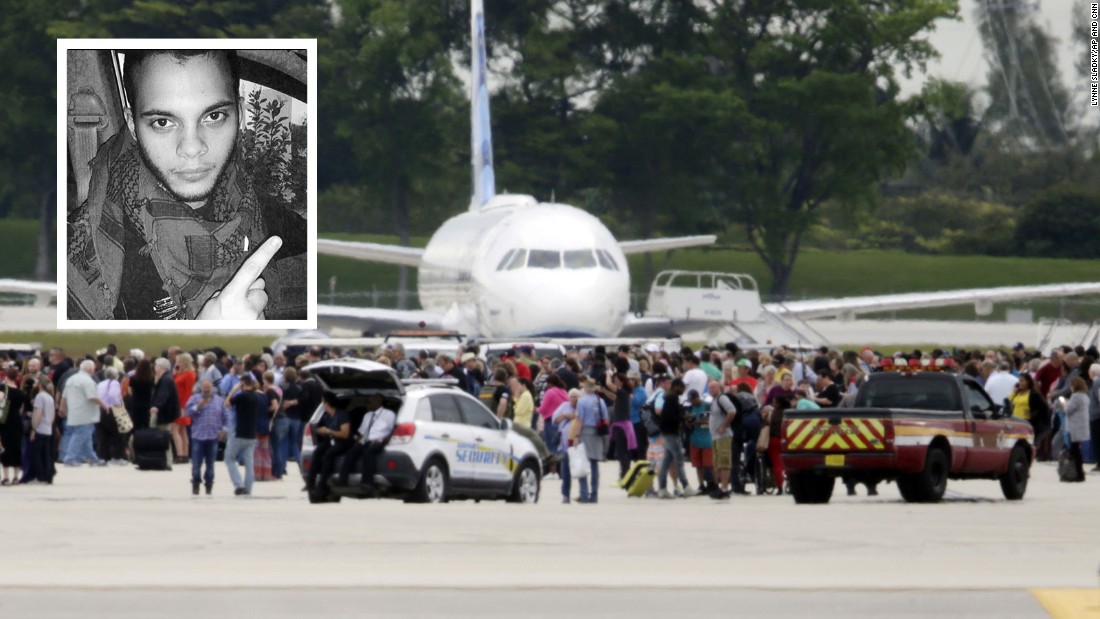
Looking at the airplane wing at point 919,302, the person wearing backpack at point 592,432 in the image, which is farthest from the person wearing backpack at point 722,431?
the airplane wing at point 919,302

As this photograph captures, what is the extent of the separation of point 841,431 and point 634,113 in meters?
54.7

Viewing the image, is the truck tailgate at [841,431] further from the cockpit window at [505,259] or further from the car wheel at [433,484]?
the cockpit window at [505,259]

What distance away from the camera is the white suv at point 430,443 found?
19.8 metres

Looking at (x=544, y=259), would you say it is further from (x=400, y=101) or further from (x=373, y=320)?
(x=400, y=101)

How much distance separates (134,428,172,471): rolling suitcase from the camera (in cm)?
2634

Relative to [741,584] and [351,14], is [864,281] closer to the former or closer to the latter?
[351,14]

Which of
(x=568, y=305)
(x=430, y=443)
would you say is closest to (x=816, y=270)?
(x=568, y=305)

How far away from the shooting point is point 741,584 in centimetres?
1270

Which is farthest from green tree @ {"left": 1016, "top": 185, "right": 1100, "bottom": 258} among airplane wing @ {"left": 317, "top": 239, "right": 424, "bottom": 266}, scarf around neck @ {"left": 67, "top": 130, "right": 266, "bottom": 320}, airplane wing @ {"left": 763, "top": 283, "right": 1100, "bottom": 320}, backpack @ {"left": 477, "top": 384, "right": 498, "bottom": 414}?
backpack @ {"left": 477, "top": 384, "right": 498, "bottom": 414}

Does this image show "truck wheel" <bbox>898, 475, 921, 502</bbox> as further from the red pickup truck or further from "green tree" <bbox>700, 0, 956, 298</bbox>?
"green tree" <bbox>700, 0, 956, 298</bbox>

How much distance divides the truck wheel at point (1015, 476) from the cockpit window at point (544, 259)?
16272 mm

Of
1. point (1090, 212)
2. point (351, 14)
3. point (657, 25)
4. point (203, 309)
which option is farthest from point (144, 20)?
point (203, 309)

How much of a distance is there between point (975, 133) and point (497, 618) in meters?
74.3

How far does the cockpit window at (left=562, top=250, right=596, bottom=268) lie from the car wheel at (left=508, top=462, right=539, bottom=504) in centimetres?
1577
